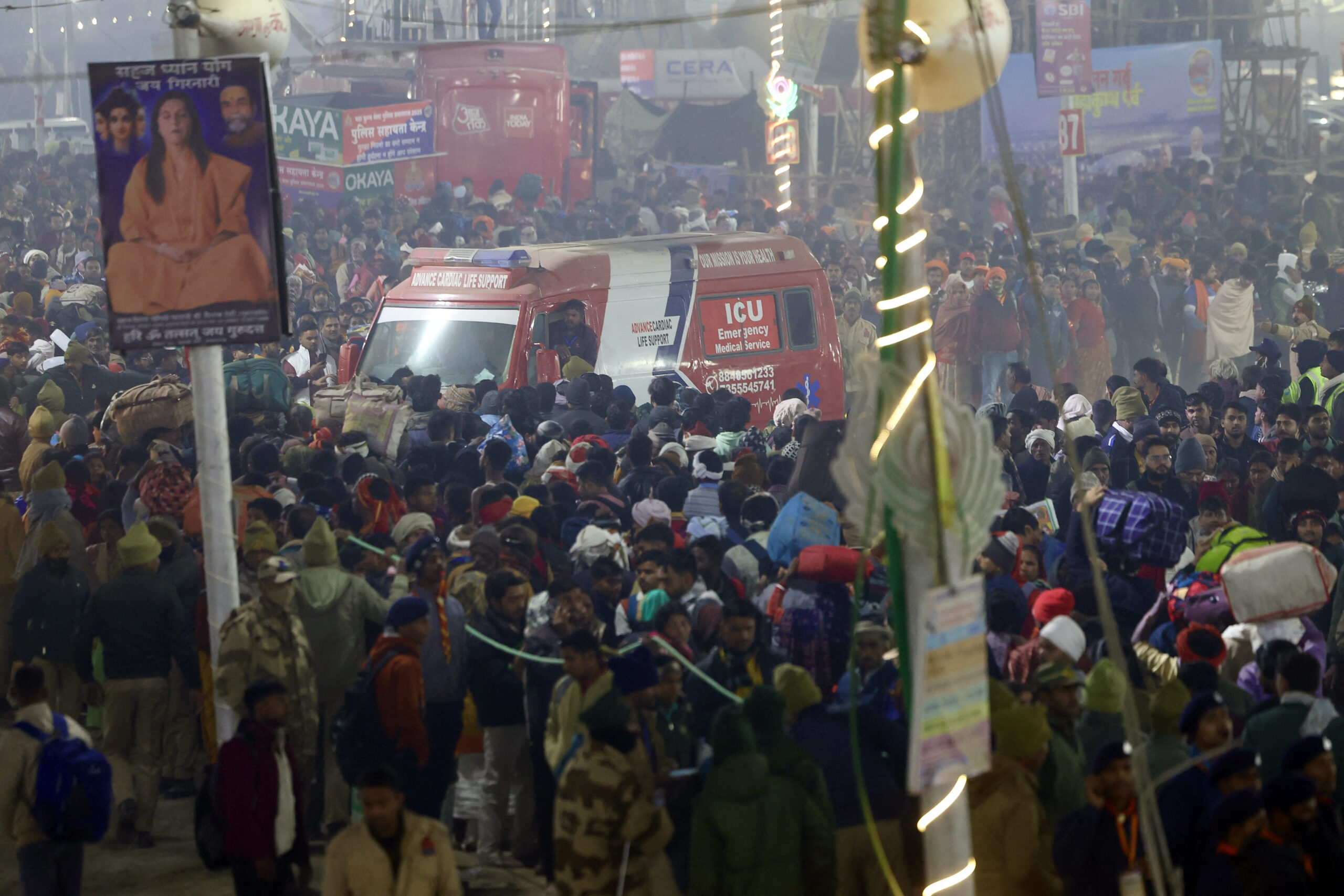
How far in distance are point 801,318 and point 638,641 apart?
8.60 metres

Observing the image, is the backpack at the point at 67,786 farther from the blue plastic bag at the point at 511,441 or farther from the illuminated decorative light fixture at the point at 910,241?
the blue plastic bag at the point at 511,441

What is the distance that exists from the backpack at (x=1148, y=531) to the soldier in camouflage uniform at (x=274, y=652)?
379 centimetres

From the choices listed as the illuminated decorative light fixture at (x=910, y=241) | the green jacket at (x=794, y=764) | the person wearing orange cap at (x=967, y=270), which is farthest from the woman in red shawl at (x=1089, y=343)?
the illuminated decorative light fixture at (x=910, y=241)

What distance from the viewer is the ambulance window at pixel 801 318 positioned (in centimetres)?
1440

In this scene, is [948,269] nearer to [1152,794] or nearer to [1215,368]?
[1215,368]

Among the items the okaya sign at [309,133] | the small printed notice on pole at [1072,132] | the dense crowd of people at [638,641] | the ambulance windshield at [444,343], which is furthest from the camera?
the okaya sign at [309,133]

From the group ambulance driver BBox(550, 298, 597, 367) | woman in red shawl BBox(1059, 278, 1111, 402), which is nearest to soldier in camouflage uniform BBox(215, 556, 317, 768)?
ambulance driver BBox(550, 298, 597, 367)

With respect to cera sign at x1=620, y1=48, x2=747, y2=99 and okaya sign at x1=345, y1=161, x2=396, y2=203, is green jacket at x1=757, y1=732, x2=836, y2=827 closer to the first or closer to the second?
okaya sign at x1=345, y1=161, x2=396, y2=203

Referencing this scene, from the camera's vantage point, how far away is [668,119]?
38.2m

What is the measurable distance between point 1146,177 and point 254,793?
82.2 feet

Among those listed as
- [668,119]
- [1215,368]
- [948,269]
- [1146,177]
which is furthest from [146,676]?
[668,119]

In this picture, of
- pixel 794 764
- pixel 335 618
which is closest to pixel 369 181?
pixel 335 618

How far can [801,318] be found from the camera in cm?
1449

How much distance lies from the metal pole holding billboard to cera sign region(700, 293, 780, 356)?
735cm
